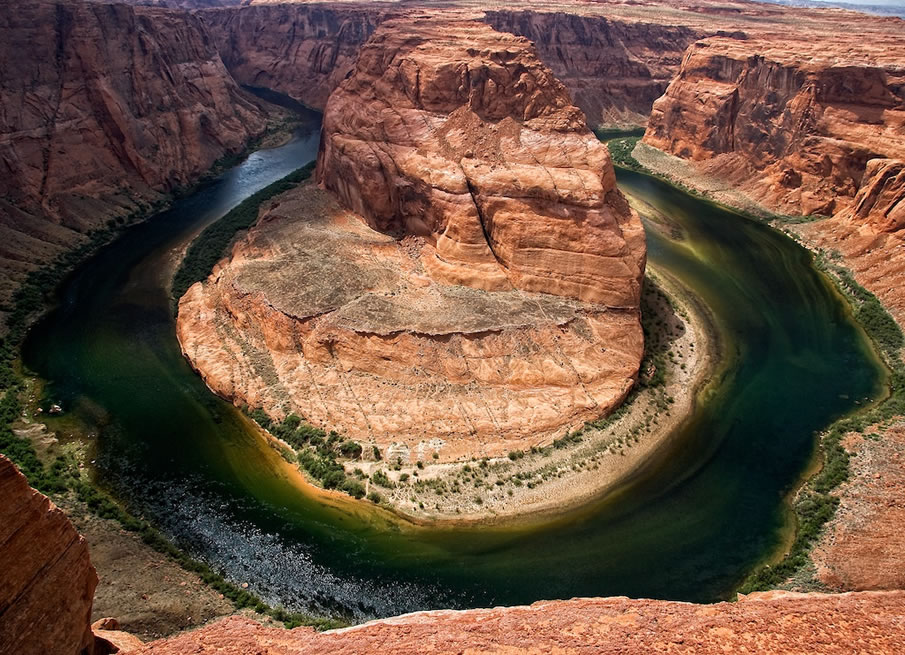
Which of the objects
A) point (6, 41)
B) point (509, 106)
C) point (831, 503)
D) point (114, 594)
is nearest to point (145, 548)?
point (114, 594)

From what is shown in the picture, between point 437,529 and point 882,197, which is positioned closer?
point 437,529

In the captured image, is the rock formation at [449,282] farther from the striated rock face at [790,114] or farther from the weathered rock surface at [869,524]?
the striated rock face at [790,114]

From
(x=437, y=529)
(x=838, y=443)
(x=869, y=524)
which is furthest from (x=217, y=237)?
(x=869, y=524)

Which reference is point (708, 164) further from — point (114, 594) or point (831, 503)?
point (114, 594)

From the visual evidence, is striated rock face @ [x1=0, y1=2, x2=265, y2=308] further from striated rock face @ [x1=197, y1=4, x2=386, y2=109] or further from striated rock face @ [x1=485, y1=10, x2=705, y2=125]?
striated rock face @ [x1=485, y1=10, x2=705, y2=125]

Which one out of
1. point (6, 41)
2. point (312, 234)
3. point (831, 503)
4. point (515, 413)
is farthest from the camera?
point (6, 41)

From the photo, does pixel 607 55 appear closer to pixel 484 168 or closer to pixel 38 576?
pixel 484 168
